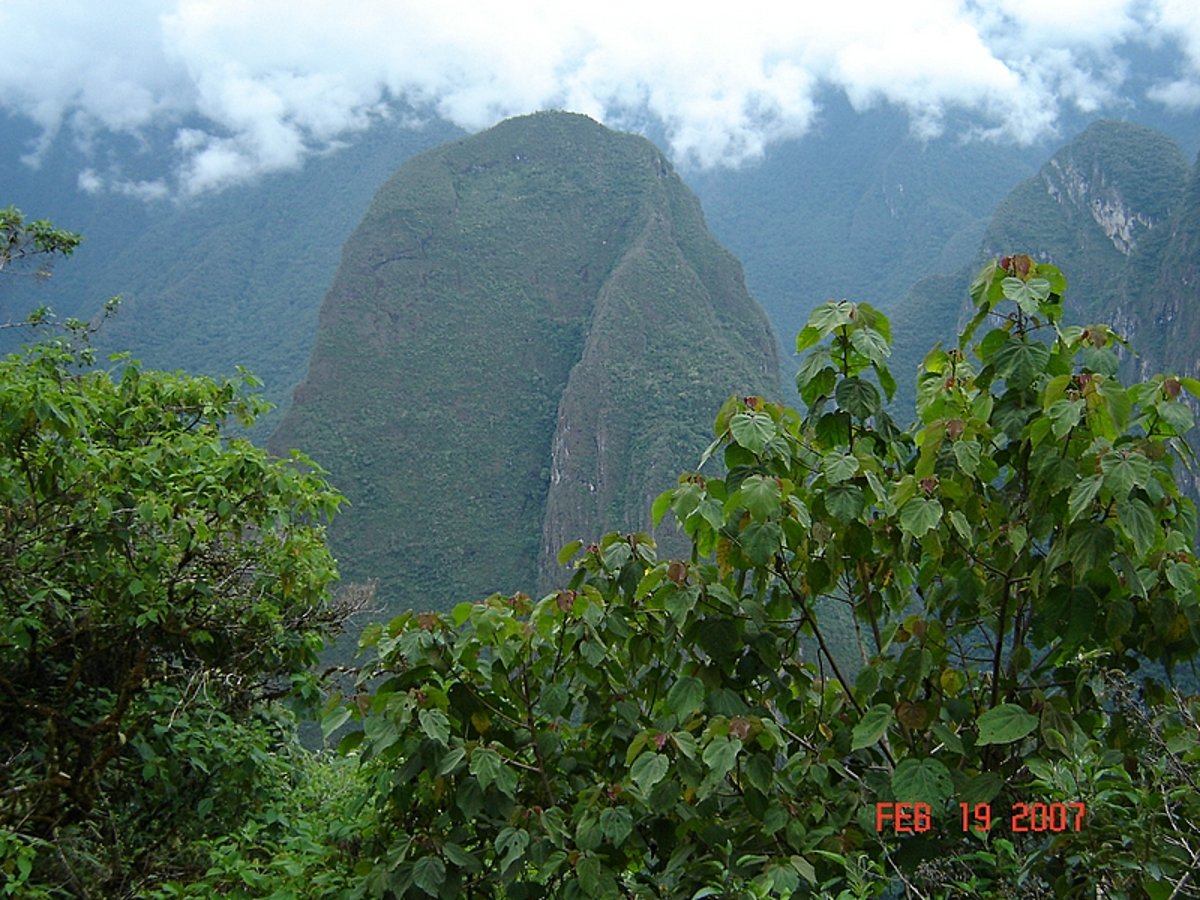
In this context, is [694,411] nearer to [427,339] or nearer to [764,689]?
[427,339]

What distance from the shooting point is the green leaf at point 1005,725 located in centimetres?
179

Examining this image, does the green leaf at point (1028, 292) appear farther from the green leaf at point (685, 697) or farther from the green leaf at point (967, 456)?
the green leaf at point (685, 697)

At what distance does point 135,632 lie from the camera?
3.46m

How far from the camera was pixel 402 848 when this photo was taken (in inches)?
80.2

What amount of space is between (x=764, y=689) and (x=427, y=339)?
65486 millimetres

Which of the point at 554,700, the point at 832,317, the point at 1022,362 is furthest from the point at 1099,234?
the point at 554,700

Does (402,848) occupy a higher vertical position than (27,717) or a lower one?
lower

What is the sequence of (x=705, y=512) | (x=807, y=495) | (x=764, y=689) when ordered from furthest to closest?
(x=764, y=689) → (x=807, y=495) → (x=705, y=512)

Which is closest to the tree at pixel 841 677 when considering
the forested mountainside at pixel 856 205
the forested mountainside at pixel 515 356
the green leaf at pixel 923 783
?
the green leaf at pixel 923 783

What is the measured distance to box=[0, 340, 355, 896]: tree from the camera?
2.86 meters

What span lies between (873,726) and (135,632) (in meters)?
2.74

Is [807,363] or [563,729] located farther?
[563,729]

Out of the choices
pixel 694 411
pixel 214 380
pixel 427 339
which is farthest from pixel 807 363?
pixel 427 339

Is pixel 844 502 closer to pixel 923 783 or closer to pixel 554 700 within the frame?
pixel 923 783
